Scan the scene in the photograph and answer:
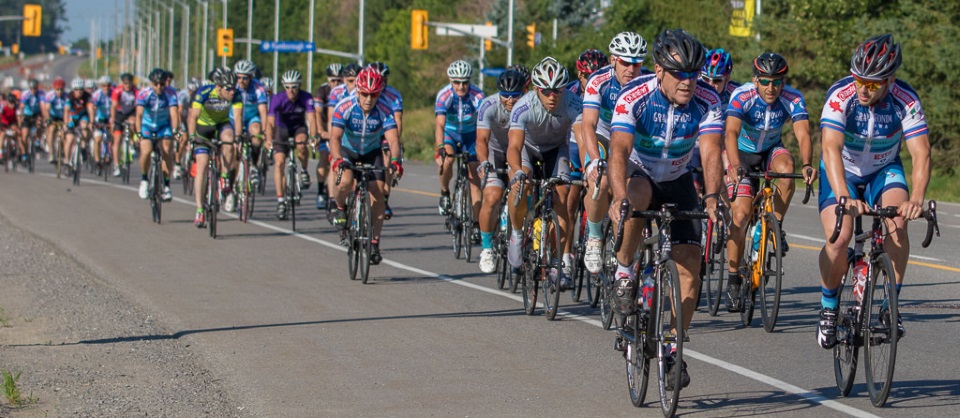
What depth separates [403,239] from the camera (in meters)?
18.4

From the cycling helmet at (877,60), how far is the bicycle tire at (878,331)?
38.7 inches

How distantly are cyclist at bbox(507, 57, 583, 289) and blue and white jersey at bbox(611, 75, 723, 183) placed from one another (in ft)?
9.84

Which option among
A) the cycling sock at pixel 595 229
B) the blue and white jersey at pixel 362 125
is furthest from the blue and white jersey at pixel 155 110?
the cycling sock at pixel 595 229

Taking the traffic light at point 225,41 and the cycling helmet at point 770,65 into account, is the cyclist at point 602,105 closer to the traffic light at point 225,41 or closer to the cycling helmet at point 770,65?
the cycling helmet at point 770,65

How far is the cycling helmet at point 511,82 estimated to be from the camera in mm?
13117

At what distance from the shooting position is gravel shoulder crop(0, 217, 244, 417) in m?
8.11

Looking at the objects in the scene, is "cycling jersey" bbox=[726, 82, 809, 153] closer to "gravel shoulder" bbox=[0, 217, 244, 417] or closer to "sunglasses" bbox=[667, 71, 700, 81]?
"sunglasses" bbox=[667, 71, 700, 81]

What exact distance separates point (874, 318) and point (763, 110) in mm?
3674

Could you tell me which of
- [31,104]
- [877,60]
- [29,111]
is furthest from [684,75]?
[31,104]

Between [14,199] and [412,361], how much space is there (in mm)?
17435

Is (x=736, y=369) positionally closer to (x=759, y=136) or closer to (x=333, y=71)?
(x=759, y=136)

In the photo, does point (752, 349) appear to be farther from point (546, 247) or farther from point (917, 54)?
point (917, 54)

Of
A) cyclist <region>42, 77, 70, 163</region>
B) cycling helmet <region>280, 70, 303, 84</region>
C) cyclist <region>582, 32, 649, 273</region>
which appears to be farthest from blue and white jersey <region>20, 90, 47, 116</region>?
cyclist <region>582, 32, 649, 273</region>

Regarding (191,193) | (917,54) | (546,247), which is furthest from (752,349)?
(917,54)
